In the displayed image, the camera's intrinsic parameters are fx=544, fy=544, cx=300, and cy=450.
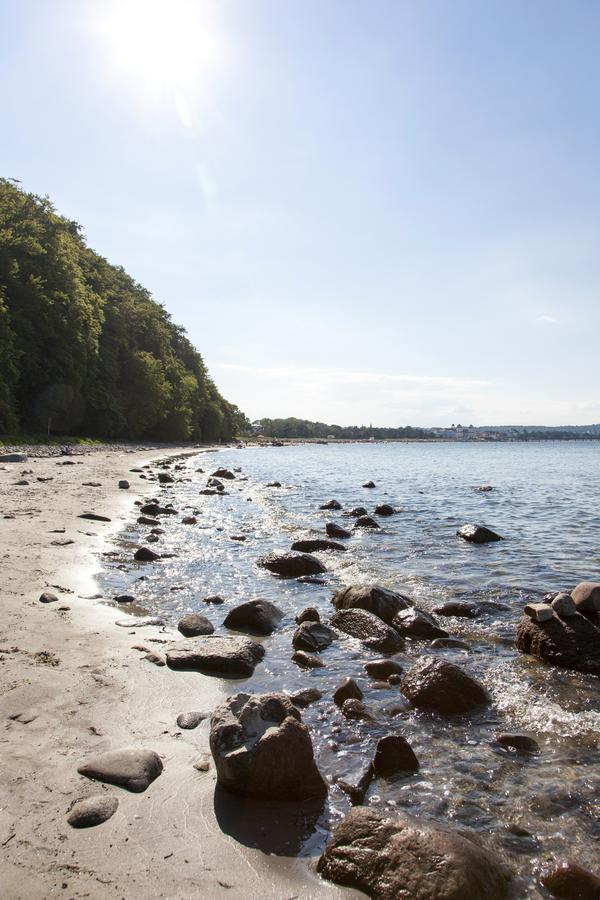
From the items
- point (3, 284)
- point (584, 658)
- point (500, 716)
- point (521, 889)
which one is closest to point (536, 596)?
point (584, 658)

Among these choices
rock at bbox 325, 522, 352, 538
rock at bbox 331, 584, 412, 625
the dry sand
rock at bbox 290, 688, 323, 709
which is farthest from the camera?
rock at bbox 325, 522, 352, 538

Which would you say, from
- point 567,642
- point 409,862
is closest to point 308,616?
point 567,642

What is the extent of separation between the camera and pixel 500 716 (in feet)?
17.3

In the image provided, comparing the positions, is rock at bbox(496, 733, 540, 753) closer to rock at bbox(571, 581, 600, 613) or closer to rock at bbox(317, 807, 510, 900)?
rock at bbox(317, 807, 510, 900)

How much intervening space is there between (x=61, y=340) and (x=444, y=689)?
175ft

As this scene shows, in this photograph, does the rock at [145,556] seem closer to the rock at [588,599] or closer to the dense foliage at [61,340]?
the rock at [588,599]

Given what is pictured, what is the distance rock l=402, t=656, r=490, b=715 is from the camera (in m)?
5.36

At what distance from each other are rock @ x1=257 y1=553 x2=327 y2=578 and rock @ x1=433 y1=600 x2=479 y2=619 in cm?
317

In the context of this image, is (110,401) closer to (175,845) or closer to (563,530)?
(563,530)

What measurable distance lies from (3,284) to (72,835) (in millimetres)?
51778

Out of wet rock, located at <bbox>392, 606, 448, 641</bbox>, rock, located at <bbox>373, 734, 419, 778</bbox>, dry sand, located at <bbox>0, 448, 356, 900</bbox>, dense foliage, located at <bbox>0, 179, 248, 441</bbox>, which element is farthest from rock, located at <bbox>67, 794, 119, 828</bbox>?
dense foliage, located at <bbox>0, 179, 248, 441</bbox>

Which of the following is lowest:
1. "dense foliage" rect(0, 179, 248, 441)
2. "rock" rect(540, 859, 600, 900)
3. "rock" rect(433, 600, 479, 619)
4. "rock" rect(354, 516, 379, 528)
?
"rock" rect(354, 516, 379, 528)

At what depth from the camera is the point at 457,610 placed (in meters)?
8.64

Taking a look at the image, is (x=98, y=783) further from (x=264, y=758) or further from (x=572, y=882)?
(x=572, y=882)
